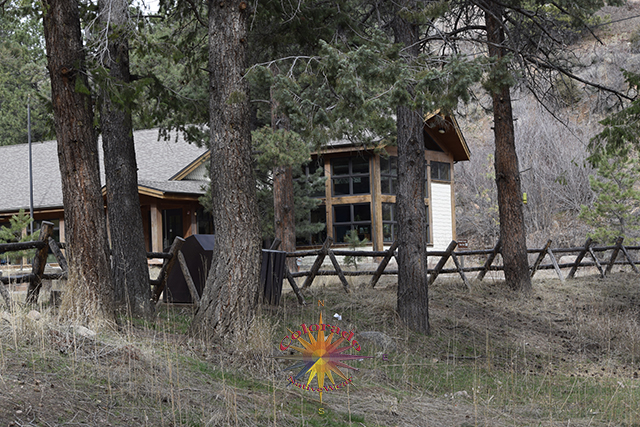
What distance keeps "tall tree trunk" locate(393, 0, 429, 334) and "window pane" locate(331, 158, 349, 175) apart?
15.2 metres

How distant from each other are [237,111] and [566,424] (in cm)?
502

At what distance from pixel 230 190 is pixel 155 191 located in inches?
584

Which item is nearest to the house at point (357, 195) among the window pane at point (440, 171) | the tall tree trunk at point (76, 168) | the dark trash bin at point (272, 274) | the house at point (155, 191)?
the window pane at point (440, 171)

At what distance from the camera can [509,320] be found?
469 inches

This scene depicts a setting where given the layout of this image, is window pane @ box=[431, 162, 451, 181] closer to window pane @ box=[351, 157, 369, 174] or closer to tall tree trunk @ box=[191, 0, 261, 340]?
window pane @ box=[351, 157, 369, 174]

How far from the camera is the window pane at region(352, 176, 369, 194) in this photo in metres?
25.2

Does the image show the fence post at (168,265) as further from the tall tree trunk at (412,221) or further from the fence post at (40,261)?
the tall tree trunk at (412,221)

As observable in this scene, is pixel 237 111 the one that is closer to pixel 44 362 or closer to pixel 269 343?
pixel 269 343

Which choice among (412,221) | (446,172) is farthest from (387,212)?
(412,221)

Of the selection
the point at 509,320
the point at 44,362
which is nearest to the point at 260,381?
the point at 44,362

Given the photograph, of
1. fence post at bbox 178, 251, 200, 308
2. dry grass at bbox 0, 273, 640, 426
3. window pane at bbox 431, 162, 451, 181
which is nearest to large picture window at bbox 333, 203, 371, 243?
window pane at bbox 431, 162, 451, 181

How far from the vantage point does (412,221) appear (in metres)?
10.1

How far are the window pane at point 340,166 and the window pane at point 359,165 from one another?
0.26 m

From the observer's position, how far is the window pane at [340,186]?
25500 mm
